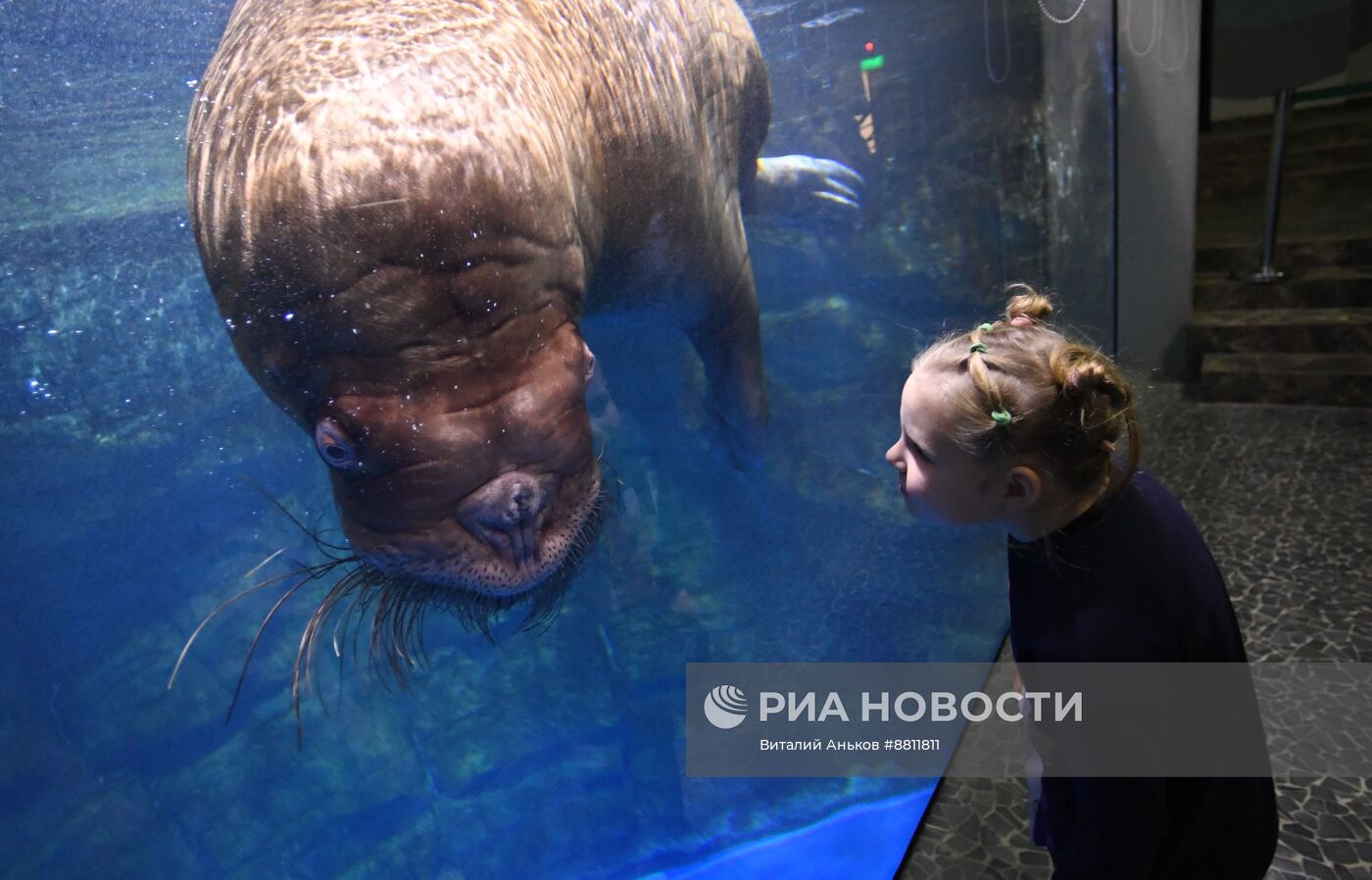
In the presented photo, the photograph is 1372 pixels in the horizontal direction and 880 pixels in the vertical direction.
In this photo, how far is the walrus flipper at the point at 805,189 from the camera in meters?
3.72

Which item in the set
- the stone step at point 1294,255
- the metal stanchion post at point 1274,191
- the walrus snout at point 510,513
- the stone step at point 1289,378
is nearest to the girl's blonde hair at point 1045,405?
the walrus snout at point 510,513

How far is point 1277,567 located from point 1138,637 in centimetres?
333

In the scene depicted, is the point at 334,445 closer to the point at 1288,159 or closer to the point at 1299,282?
the point at 1299,282

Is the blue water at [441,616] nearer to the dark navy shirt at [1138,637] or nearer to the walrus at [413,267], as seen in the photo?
the walrus at [413,267]

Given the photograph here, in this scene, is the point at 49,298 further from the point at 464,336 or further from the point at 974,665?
the point at 974,665

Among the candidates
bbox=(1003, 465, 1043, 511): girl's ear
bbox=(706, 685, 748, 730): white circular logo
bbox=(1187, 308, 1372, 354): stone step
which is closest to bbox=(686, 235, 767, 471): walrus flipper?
bbox=(706, 685, 748, 730): white circular logo

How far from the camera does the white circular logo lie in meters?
2.87

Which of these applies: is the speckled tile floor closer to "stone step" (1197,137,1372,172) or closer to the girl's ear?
the girl's ear

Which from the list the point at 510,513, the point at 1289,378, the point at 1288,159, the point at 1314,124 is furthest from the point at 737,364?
the point at 1314,124

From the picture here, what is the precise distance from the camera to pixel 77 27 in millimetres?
1791

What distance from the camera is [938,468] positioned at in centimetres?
155

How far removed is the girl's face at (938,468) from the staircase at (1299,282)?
5795 millimetres

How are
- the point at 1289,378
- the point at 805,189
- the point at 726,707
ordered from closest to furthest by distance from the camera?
1. the point at 726,707
2. the point at 805,189
3. the point at 1289,378

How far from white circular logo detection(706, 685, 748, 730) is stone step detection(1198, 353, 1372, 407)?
512 cm
